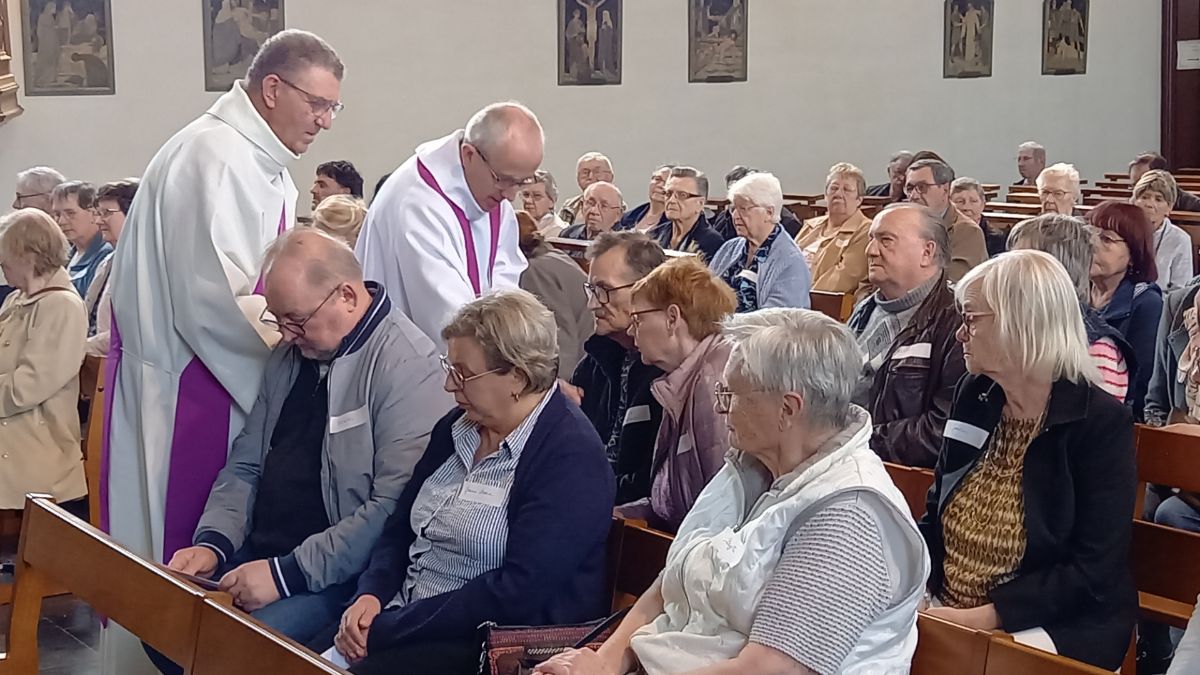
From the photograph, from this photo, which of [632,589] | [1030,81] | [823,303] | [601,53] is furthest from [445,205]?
[1030,81]

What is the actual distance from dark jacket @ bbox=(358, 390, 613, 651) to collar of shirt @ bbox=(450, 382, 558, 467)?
0.05ft

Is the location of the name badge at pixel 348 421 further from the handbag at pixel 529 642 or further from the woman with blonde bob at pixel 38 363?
the woman with blonde bob at pixel 38 363

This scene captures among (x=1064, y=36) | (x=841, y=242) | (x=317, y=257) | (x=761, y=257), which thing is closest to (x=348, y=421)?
(x=317, y=257)

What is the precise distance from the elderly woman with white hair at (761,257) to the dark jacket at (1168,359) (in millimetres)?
1754

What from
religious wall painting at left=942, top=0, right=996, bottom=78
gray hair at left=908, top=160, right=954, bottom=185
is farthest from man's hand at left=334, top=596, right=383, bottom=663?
religious wall painting at left=942, top=0, right=996, bottom=78

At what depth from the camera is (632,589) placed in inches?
114

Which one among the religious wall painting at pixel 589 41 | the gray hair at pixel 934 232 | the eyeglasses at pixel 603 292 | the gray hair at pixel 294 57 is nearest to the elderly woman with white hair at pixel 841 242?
the gray hair at pixel 934 232

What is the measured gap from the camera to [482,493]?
293 centimetres

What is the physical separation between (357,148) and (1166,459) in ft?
33.0

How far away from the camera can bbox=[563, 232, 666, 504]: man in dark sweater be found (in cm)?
362

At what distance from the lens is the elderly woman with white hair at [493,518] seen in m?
2.81

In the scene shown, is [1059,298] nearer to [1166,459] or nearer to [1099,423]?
[1099,423]

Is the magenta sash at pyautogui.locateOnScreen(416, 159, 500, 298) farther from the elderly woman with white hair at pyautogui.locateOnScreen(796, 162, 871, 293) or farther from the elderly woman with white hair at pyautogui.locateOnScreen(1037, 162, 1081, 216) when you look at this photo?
the elderly woman with white hair at pyautogui.locateOnScreen(1037, 162, 1081, 216)

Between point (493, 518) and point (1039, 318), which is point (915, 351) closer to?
point (1039, 318)
